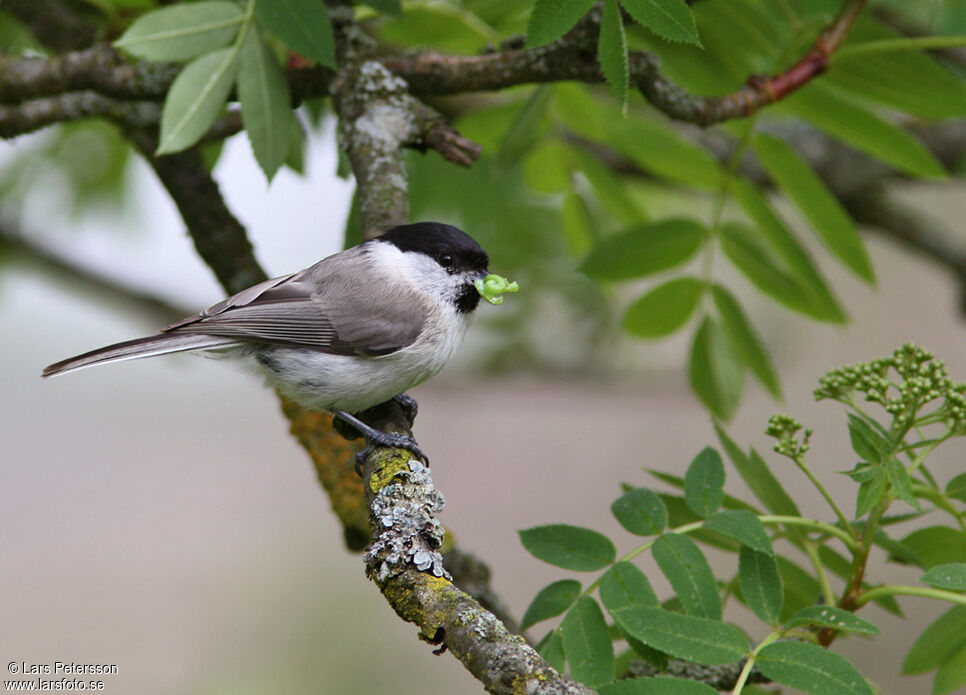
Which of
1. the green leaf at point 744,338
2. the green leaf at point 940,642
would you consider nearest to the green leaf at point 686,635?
the green leaf at point 940,642

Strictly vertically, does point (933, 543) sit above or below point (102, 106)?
below

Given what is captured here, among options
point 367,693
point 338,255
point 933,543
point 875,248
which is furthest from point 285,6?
point 875,248

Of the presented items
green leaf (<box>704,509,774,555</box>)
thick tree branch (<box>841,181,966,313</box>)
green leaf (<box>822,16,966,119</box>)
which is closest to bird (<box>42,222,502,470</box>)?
green leaf (<box>704,509,774,555</box>)

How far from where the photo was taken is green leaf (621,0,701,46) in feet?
5.80

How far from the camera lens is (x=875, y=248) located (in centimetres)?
710

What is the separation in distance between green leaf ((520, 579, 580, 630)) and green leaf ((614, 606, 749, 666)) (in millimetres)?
293

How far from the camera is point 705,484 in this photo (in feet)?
5.93

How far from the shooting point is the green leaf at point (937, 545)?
1.82 metres

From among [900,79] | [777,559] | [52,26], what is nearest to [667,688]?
[777,559]

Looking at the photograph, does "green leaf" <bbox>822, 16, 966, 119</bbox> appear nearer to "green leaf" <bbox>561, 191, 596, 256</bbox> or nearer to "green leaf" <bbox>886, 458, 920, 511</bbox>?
"green leaf" <bbox>561, 191, 596, 256</bbox>

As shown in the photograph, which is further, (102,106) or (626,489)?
(102,106)

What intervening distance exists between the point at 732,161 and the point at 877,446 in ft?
4.30

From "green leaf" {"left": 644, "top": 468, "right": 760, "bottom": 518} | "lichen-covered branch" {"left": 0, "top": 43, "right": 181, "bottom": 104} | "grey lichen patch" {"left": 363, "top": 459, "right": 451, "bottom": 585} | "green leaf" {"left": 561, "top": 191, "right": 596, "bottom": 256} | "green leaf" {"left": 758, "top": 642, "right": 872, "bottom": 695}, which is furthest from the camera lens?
"green leaf" {"left": 561, "top": 191, "right": 596, "bottom": 256}

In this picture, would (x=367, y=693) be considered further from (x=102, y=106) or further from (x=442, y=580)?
(x=442, y=580)
